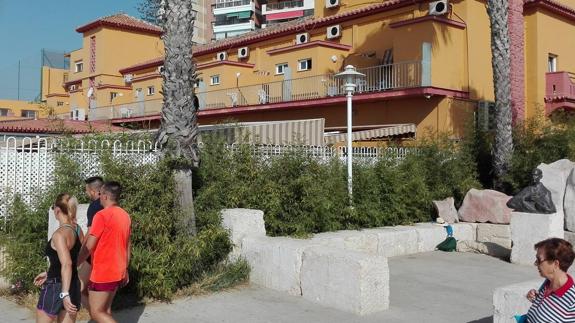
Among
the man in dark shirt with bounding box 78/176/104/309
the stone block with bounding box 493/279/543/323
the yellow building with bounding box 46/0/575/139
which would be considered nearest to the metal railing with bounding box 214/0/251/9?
the yellow building with bounding box 46/0/575/139

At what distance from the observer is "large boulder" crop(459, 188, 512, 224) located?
11.7 metres

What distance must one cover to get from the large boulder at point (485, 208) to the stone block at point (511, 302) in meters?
6.69

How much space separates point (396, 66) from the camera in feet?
67.2

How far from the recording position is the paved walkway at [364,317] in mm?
6469

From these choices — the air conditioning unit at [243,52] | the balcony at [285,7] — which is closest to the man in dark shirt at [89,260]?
the air conditioning unit at [243,52]

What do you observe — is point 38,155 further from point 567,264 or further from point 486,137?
point 486,137

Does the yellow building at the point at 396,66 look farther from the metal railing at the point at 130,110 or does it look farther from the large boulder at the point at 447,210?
the large boulder at the point at 447,210

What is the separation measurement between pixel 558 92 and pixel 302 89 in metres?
9.92

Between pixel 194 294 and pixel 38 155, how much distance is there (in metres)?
3.18

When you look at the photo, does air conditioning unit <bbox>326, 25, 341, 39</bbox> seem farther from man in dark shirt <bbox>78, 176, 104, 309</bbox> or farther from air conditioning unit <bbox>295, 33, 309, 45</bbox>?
man in dark shirt <bbox>78, 176, 104, 309</bbox>

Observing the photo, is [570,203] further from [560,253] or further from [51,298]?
[51,298]

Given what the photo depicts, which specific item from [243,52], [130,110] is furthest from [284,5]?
[243,52]

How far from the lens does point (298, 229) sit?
29.6 ft

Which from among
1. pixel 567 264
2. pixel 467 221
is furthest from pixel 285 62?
pixel 567 264
